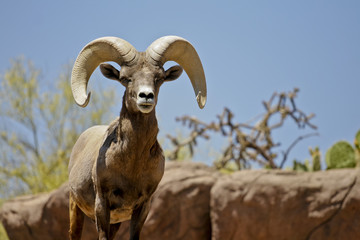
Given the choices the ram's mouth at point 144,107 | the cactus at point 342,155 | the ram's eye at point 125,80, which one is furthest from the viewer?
the cactus at point 342,155

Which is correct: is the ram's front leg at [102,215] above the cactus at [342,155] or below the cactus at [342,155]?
above

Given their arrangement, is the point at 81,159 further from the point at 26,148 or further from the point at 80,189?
the point at 26,148

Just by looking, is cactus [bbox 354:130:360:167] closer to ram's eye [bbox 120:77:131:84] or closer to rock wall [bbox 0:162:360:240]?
rock wall [bbox 0:162:360:240]

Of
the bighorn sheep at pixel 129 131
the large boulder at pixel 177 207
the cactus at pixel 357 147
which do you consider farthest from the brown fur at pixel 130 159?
the cactus at pixel 357 147

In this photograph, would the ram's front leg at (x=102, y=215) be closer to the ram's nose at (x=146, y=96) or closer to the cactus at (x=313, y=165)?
the ram's nose at (x=146, y=96)

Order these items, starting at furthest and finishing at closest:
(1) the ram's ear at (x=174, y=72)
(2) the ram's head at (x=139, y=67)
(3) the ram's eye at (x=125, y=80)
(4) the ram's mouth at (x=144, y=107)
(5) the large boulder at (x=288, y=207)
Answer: (5) the large boulder at (x=288, y=207)
(1) the ram's ear at (x=174, y=72)
(3) the ram's eye at (x=125, y=80)
(2) the ram's head at (x=139, y=67)
(4) the ram's mouth at (x=144, y=107)

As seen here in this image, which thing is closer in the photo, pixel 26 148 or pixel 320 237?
pixel 320 237

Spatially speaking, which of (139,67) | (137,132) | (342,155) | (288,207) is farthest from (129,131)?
(342,155)

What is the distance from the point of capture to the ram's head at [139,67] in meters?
3.83

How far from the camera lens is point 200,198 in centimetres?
823

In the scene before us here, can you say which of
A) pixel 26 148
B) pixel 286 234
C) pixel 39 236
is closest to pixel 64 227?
pixel 39 236

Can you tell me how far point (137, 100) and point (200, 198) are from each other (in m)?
4.77

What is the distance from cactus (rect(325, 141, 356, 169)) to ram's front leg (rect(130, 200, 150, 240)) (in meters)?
5.59

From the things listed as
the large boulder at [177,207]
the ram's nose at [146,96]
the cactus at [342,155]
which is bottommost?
the large boulder at [177,207]
